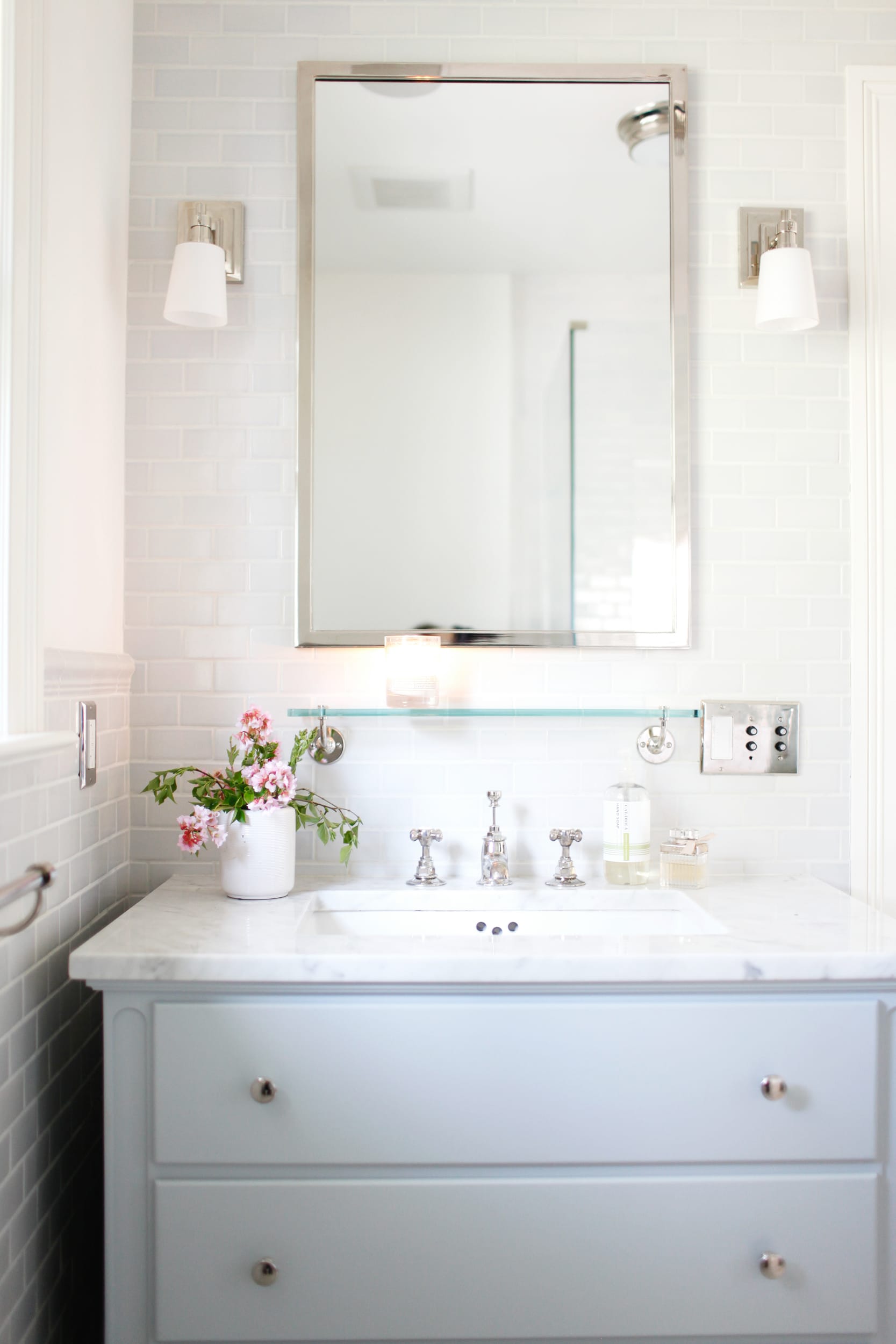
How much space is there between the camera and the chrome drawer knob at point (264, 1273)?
1217 millimetres

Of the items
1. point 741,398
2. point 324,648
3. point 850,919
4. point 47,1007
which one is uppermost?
point 741,398

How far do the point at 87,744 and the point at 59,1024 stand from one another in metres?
0.42

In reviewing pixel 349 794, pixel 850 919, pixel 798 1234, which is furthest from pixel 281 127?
pixel 798 1234

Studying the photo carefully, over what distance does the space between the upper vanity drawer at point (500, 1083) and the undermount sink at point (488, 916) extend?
0.29m

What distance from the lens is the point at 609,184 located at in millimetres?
1733

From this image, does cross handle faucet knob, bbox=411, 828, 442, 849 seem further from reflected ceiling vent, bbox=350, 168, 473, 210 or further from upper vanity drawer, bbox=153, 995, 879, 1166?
reflected ceiling vent, bbox=350, 168, 473, 210

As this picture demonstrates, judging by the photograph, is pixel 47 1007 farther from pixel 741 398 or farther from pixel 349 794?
pixel 741 398

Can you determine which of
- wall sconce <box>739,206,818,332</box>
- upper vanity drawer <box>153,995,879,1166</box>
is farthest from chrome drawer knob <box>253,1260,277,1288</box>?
wall sconce <box>739,206,818,332</box>

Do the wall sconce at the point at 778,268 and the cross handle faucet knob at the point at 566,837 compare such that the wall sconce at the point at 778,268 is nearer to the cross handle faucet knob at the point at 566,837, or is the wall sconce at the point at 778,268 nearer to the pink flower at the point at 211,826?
the cross handle faucet knob at the point at 566,837

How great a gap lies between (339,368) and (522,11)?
0.75 meters

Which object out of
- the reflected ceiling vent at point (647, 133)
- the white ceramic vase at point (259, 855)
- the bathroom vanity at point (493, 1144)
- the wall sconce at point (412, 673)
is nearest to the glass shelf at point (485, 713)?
the wall sconce at point (412, 673)

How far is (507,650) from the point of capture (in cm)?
174

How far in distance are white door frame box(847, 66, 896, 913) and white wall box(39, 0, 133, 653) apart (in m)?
1.34

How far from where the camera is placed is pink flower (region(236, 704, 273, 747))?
1547 mm
